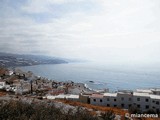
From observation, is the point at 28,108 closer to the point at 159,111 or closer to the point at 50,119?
the point at 50,119

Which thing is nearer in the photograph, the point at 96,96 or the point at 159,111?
the point at 159,111

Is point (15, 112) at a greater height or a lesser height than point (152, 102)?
greater

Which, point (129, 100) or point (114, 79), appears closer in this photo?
point (129, 100)

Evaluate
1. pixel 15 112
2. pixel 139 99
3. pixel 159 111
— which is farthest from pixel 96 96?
pixel 15 112

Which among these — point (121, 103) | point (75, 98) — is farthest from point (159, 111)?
point (75, 98)

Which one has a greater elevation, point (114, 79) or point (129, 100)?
point (129, 100)

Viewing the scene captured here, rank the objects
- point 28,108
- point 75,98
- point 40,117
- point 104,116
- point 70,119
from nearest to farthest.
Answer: point 40,117, point 70,119, point 28,108, point 104,116, point 75,98

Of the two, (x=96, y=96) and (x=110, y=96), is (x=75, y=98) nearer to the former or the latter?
(x=96, y=96)

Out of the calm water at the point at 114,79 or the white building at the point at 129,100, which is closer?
the white building at the point at 129,100

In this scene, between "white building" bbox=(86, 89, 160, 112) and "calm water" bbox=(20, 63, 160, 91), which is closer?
"white building" bbox=(86, 89, 160, 112)

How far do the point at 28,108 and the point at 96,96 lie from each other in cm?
2019

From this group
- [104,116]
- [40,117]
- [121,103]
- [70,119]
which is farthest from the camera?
[121,103]

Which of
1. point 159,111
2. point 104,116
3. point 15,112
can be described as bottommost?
point 159,111

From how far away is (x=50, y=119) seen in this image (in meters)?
11.4
